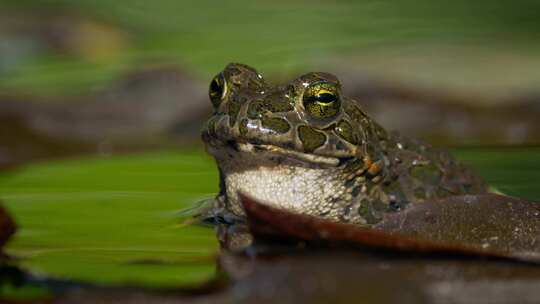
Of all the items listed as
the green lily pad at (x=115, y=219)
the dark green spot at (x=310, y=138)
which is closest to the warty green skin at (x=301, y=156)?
the dark green spot at (x=310, y=138)

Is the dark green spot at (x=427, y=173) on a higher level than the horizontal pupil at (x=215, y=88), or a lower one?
lower

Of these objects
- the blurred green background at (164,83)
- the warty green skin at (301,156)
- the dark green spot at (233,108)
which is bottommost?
the blurred green background at (164,83)

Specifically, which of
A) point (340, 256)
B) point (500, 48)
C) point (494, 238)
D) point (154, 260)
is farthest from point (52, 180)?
point (500, 48)

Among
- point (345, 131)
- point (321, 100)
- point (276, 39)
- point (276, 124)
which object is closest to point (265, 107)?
point (276, 124)

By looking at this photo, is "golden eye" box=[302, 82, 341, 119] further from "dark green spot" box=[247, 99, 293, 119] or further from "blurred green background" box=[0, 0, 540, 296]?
"blurred green background" box=[0, 0, 540, 296]

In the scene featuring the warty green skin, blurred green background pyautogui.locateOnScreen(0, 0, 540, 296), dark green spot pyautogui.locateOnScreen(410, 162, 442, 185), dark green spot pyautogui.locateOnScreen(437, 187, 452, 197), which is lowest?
blurred green background pyautogui.locateOnScreen(0, 0, 540, 296)

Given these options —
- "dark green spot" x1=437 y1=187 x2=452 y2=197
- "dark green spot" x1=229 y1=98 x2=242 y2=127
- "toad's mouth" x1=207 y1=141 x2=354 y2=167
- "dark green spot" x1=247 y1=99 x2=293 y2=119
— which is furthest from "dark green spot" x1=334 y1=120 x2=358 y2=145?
"dark green spot" x1=437 y1=187 x2=452 y2=197

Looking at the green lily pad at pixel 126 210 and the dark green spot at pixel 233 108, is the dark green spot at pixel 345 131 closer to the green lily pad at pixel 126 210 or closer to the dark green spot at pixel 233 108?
the dark green spot at pixel 233 108
